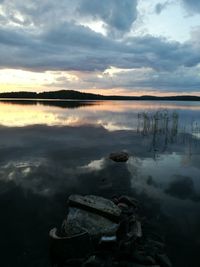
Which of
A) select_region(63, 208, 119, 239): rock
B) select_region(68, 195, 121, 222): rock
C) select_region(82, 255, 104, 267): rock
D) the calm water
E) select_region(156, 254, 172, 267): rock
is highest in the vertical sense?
select_region(68, 195, 121, 222): rock

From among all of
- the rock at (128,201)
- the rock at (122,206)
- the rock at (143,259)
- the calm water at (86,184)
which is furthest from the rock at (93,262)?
the rock at (128,201)

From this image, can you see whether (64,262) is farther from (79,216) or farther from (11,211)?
(11,211)

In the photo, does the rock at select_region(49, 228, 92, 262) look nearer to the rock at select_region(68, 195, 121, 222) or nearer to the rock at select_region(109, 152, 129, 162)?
Result: the rock at select_region(68, 195, 121, 222)

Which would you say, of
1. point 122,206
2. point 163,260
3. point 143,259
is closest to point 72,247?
point 143,259

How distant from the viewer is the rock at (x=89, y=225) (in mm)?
12219

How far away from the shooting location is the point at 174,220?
585 inches

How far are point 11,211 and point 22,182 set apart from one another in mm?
4340

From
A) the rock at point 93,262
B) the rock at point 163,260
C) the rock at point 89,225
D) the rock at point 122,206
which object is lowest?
the rock at point 163,260

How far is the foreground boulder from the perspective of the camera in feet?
35.3

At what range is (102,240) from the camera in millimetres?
11648

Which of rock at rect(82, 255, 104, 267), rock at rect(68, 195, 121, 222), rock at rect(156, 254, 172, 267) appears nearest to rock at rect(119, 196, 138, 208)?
rock at rect(68, 195, 121, 222)

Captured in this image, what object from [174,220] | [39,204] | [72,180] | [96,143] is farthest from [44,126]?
[174,220]

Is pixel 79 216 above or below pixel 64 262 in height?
above

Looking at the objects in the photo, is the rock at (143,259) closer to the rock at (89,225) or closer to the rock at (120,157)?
the rock at (89,225)
